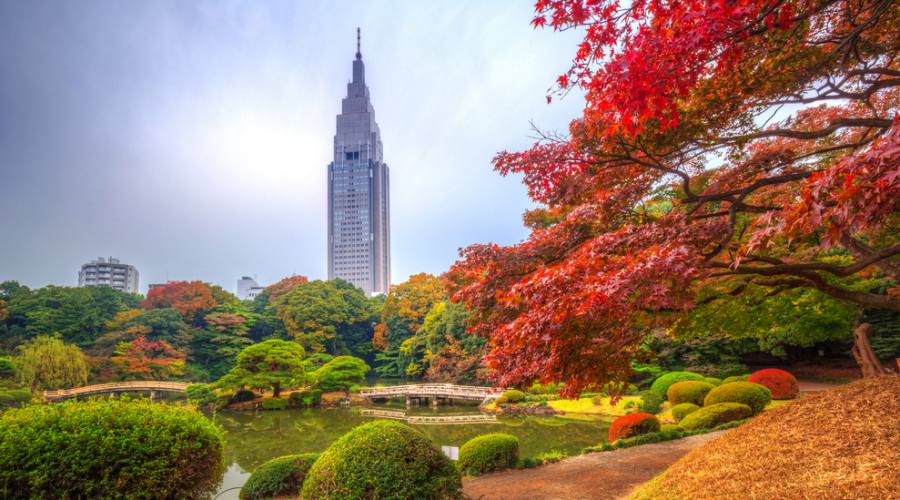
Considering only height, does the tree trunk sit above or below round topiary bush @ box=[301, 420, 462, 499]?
above

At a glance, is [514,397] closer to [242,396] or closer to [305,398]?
[305,398]

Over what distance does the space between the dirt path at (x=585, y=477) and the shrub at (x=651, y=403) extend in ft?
19.3

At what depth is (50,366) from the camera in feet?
60.4

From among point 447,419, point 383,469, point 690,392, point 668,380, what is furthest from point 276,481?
point 668,380

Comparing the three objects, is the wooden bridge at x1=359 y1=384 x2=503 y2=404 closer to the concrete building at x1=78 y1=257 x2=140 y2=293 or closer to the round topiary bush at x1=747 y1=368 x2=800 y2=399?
the round topiary bush at x1=747 y1=368 x2=800 y2=399

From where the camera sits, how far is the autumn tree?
8.63 feet

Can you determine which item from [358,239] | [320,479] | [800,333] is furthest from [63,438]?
[358,239]

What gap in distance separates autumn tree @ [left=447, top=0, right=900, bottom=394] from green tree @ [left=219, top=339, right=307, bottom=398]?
1560cm

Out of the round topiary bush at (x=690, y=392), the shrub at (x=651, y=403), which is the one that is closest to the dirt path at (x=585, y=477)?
the round topiary bush at (x=690, y=392)

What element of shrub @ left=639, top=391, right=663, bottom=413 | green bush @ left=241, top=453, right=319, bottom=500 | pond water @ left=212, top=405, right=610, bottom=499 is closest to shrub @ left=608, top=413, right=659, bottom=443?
pond water @ left=212, top=405, right=610, bottom=499

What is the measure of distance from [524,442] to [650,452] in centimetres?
496

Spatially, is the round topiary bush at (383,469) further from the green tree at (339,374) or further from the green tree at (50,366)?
the green tree at (50,366)

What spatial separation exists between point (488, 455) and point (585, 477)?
1461mm

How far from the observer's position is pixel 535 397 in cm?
1773
